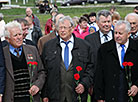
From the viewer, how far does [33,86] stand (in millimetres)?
5695

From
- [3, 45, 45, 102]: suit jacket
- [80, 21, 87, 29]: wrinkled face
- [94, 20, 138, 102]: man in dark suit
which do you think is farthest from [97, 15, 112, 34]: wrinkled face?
[80, 21, 87, 29]: wrinkled face

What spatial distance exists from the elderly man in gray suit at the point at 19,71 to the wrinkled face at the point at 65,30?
0.65 metres

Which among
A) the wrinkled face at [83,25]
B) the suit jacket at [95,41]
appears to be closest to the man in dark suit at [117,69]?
the suit jacket at [95,41]

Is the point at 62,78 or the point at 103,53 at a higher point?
the point at 103,53

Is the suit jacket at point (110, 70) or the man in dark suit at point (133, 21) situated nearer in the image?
the suit jacket at point (110, 70)

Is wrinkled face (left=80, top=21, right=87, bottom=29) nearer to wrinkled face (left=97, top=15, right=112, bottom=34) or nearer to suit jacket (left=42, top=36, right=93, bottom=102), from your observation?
wrinkled face (left=97, top=15, right=112, bottom=34)

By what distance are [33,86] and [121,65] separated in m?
1.51

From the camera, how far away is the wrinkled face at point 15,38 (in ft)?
18.6

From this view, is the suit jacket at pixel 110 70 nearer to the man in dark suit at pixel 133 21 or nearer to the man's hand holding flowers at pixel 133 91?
the man's hand holding flowers at pixel 133 91

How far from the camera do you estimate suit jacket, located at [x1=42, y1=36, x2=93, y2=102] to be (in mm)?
5992

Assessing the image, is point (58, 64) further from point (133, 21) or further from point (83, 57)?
point (133, 21)

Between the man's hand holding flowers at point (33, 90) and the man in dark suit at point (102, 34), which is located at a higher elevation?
the man in dark suit at point (102, 34)

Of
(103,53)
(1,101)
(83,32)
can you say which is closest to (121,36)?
(103,53)

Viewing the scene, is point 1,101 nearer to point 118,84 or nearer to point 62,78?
point 62,78
